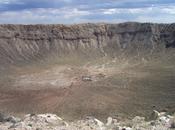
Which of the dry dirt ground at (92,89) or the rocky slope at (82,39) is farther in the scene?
the rocky slope at (82,39)

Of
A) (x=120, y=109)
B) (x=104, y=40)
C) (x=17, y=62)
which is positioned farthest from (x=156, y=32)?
(x=120, y=109)

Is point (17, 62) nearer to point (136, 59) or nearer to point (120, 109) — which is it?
point (136, 59)

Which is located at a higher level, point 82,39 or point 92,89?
point 82,39

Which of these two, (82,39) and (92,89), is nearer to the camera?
(92,89)

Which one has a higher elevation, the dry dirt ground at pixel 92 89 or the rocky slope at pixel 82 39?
the rocky slope at pixel 82 39
